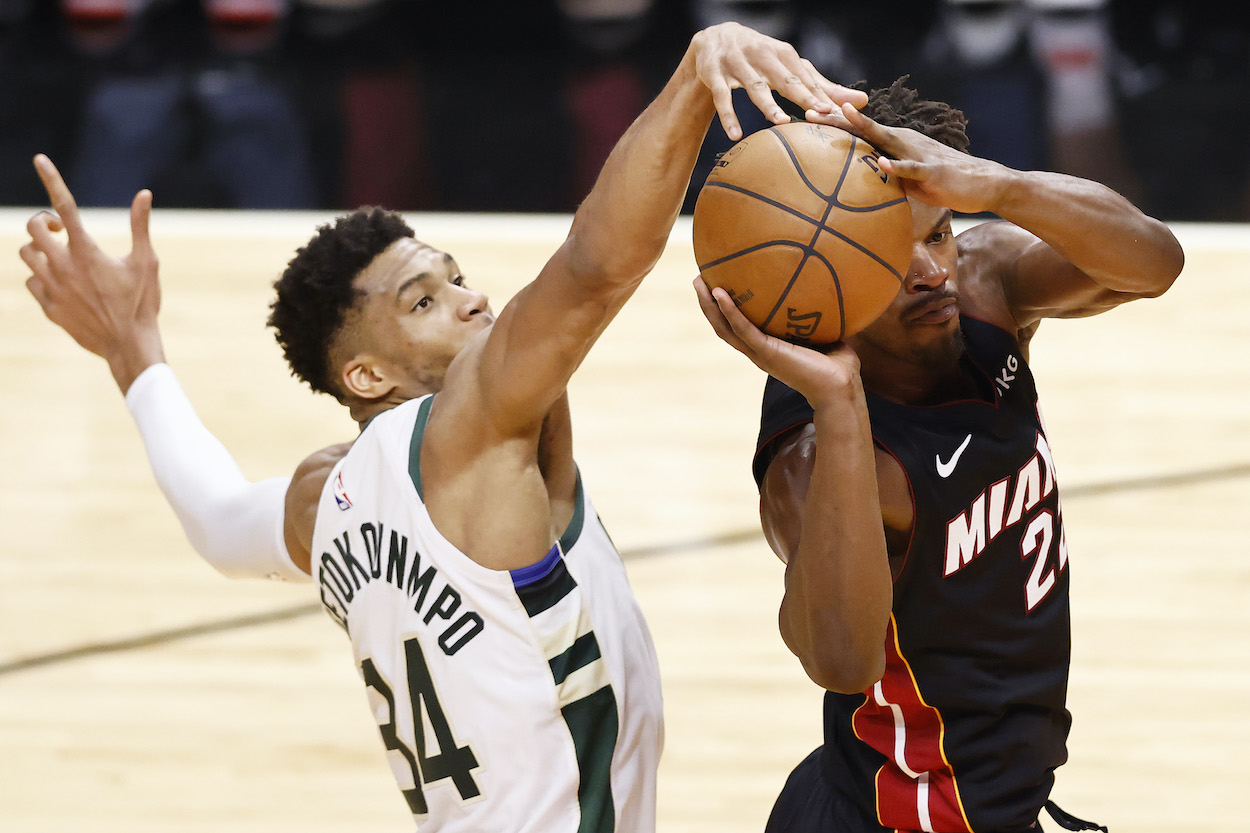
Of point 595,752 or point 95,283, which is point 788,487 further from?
point 95,283

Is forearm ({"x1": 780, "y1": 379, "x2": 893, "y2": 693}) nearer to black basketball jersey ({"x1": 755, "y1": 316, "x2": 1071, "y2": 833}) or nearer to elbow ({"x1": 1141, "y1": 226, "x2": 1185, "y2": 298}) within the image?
black basketball jersey ({"x1": 755, "y1": 316, "x2": 1071, "y2": 833})

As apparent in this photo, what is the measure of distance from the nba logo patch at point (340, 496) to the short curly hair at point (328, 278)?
35 centimetres

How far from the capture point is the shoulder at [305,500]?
2.91 metres

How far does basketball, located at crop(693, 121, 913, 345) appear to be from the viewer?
83.0 inches

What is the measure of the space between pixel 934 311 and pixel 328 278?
1181mm

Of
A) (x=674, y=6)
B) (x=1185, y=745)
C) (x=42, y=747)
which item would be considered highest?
(x=674, y=6)

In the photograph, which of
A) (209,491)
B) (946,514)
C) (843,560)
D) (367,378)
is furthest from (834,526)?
(209,491)

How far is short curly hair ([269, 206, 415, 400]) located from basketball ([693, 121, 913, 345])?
945mm

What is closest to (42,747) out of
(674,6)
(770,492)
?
(770,492)

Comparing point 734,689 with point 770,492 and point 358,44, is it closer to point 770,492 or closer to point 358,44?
point 770,492

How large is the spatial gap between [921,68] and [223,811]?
6683 mm

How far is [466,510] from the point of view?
242 centimetres

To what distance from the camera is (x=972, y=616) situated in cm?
244

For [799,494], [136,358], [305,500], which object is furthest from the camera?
[136,358]
